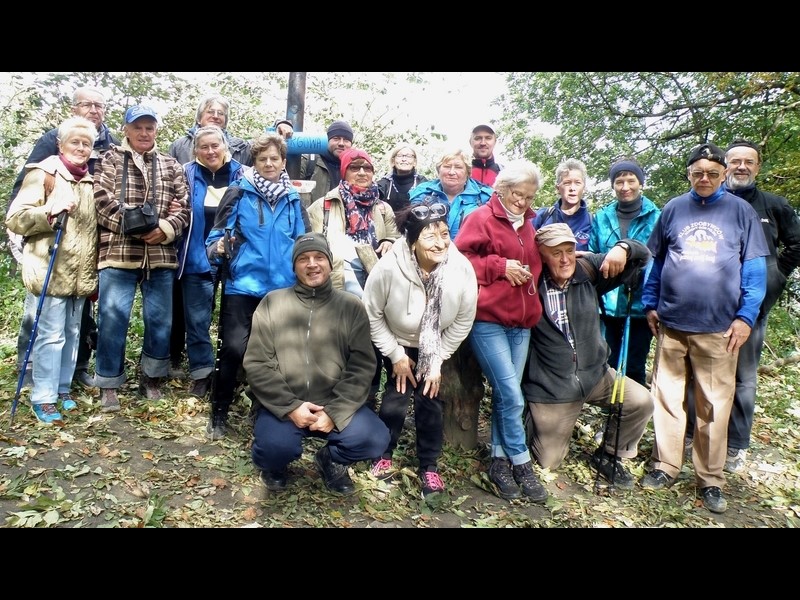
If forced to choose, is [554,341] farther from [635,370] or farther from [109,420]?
[109,420]

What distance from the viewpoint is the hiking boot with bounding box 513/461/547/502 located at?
12.8ft

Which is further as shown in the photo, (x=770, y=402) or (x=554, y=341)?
(x=770, y=402)

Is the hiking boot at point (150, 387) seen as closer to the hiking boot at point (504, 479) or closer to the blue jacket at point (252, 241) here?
the blue jacket at point (252, 241)

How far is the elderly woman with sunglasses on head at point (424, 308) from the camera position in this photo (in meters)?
3.73

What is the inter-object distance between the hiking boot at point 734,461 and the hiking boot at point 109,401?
524cm

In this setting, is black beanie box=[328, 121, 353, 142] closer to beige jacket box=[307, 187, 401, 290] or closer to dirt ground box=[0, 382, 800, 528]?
beige jacket box=[307, 187, 401, 290]

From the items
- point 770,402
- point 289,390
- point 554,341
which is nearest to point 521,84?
point 770,402

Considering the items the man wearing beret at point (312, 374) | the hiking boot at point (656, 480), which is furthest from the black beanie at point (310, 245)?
the hiking boot at point (656, 480)

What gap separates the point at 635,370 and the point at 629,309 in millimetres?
931

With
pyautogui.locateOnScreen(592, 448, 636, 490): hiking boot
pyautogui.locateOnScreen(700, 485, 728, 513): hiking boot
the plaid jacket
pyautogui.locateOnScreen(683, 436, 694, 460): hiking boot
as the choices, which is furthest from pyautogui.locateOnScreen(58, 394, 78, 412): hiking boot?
pyautogui.locateOnScreen(683, 436, 694, 460): hiking boot

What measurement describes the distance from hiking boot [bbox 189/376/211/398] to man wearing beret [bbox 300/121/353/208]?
194 cm

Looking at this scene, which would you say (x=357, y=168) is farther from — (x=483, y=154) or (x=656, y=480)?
(x=656, y=480)

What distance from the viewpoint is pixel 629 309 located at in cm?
448

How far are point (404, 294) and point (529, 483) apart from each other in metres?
1.67
